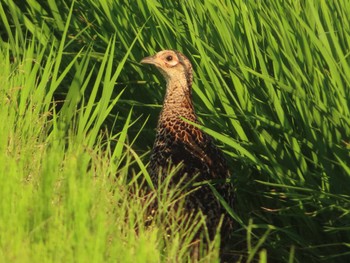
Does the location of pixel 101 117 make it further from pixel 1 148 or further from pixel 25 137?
pixel 1 148

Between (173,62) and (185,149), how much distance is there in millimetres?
416

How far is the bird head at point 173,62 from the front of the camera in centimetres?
445

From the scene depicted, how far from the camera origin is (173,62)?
4480 millimetres

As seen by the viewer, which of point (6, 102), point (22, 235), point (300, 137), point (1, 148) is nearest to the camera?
point (22, 235)

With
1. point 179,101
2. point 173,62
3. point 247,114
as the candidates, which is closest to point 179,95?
point 179,101

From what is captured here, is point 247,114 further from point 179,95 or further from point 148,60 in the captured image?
point 148,60

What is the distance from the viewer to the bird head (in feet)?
14.6

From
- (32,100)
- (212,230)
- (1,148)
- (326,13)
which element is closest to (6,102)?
(32,100)

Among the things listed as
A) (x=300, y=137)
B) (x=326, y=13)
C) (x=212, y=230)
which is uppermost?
(x=326, y=13)

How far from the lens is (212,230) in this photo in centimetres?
415

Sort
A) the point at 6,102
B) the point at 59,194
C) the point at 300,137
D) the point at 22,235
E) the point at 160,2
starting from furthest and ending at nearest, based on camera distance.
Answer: the point at 160,2
the point at 6,102
the point at 300,137
the point at 59,194
the point at 22,235

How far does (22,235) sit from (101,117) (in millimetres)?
1459

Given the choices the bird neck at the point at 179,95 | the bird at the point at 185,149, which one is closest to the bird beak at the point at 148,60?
the bird at the point at 185,149

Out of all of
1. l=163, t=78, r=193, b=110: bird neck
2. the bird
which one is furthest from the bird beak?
l=163, t=78, r=193, b=110: bird neck
